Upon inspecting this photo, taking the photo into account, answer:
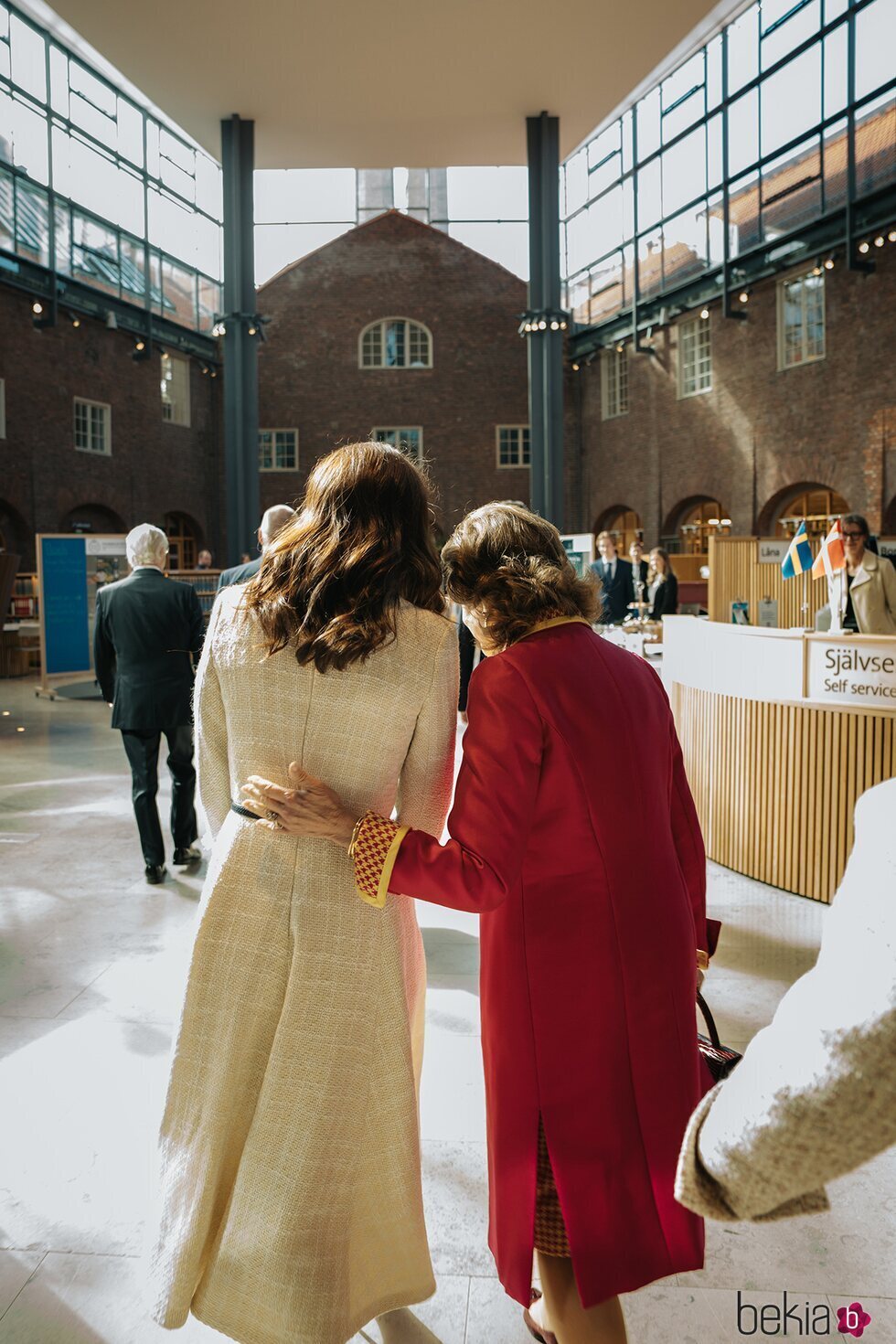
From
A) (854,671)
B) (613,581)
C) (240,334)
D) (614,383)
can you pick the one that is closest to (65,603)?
(240,334)

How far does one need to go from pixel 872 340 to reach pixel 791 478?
108 inches

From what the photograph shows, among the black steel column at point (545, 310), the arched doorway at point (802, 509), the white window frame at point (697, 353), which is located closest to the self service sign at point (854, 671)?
the black steel column at point (545, 310)

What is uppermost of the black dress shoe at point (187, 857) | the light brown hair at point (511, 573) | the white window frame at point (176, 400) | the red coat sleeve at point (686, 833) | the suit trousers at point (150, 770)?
the white window frame at point (176, 400)

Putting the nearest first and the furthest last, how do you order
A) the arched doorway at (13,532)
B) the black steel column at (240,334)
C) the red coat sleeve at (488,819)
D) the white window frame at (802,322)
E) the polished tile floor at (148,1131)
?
the red coat sleeve at (488,819) < the polished tile floor at (148,1131) < the black steel column at (240,334) < the white window frame at (802,322) < the arched doorway at (13,532)

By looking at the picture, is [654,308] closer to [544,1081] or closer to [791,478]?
[791,478]

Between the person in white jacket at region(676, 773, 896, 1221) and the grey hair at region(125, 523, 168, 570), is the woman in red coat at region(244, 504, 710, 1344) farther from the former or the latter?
the grey hair at region(125, 523, 168, 570)

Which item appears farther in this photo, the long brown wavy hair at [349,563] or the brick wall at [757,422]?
the brick wall at [757,422]

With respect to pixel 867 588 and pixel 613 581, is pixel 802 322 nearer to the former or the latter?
pixel 613 581

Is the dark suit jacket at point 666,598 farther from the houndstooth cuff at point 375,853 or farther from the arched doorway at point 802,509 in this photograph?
the houndstooth cuff at point 375,853

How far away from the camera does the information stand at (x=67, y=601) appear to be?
13125mm

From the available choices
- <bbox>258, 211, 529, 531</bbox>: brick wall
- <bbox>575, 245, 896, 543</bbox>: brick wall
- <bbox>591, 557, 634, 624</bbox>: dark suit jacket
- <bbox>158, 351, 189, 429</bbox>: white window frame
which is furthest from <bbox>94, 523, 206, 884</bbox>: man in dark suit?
<bbox>258, 211, 529, 531</bbox>: brick wall

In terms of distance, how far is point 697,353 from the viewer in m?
20.3

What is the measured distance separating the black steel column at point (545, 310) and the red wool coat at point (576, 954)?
14347 mm

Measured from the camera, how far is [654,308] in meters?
20.9
